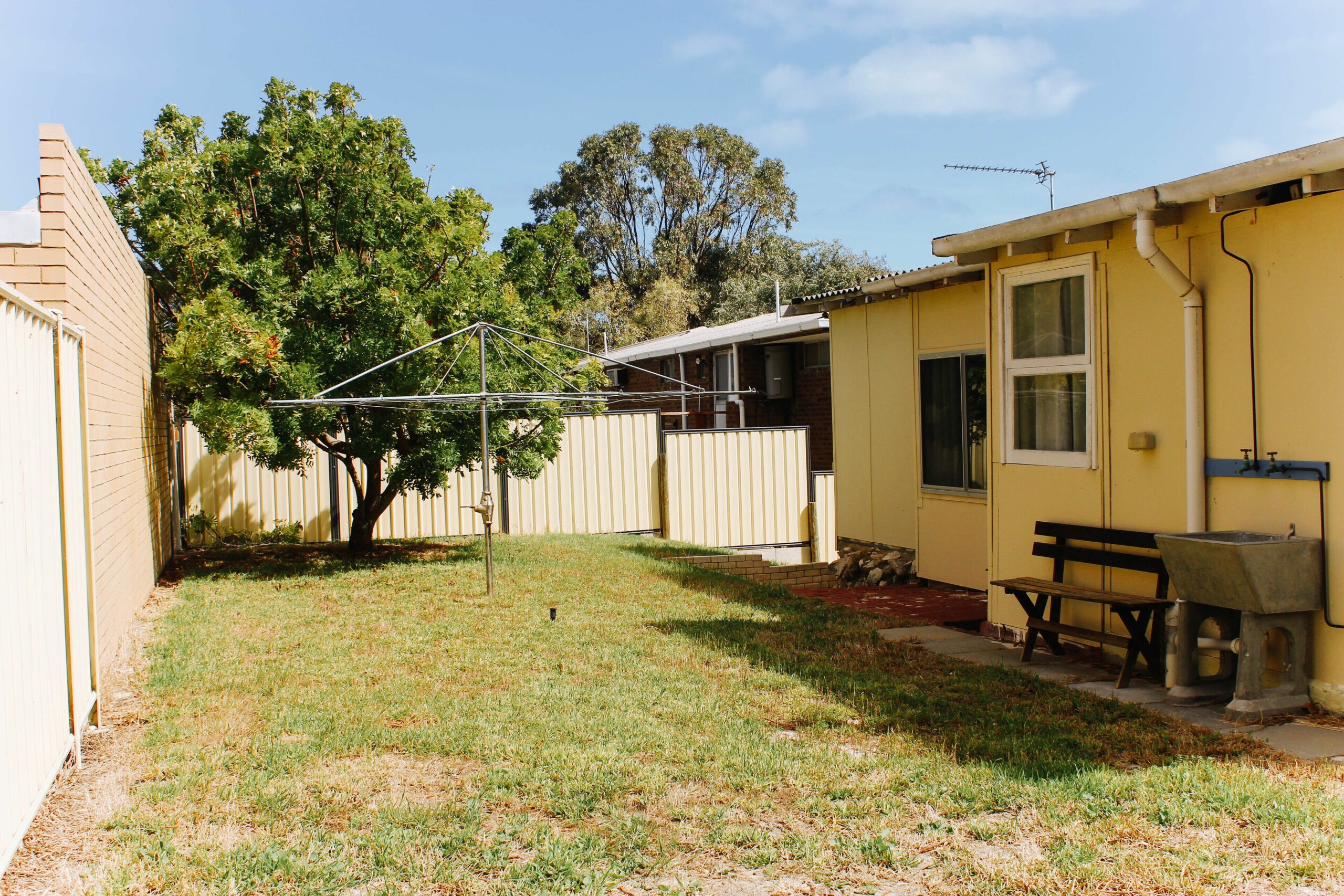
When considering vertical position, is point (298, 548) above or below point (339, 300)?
below

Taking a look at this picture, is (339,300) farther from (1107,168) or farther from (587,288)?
(1107,168)

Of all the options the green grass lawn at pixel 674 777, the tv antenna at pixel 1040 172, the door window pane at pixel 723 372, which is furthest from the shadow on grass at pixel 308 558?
the tv antenna at pixel 1040 172

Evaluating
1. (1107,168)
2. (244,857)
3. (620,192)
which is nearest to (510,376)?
(244,857)

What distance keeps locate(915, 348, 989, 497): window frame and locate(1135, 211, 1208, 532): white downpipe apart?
10.1ft

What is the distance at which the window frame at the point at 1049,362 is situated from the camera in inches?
259

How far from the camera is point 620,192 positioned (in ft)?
136

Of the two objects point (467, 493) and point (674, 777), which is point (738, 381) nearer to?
point (467, 493)

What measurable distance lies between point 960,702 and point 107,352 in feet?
20.7

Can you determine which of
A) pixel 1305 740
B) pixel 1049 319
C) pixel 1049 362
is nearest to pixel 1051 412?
pixel 1049 362

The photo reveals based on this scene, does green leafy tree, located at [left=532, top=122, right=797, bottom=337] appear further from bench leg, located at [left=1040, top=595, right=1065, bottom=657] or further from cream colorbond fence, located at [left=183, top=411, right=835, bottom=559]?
bench leg, located at [left=1040, top=595, right=1065, bottom=657]

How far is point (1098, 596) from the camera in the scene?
236 inches

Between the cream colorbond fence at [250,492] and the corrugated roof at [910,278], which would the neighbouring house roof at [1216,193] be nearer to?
the corrugated roof at [910,278]

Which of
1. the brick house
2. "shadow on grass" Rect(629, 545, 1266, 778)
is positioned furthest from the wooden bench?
the brick house

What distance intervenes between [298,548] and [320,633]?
18.0 ft
